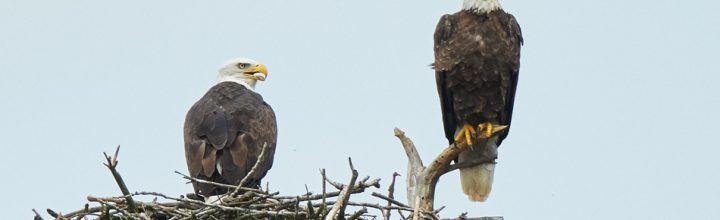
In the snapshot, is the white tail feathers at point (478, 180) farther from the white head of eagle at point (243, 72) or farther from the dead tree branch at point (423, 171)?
the white head of eagle at point (243, 72)

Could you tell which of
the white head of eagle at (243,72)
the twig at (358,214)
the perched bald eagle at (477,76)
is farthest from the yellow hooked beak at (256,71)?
the twig at (358,214)

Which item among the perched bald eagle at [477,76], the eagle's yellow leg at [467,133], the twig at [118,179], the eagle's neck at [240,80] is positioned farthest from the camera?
the eagle's neck at [240,80]

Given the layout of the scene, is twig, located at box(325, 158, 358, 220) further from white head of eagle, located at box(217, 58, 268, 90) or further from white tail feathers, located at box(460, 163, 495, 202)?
white head of eagle, located at box(217, 58, 268, 90)

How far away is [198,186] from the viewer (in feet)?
24.6

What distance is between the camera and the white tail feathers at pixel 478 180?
8008 millimetres

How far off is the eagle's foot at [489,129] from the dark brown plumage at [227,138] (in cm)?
133

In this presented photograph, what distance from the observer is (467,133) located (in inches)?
307

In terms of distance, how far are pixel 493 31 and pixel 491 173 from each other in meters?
0.89

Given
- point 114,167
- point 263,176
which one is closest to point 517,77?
point 263,176

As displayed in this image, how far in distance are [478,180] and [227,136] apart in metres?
1.57

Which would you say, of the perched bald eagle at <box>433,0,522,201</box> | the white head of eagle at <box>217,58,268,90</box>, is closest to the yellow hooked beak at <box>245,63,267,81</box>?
the white head of eagle at <box>217,58,268,90</box>

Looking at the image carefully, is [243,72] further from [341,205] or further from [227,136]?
[341,205]

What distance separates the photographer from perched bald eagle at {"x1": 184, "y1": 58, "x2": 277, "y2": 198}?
25.0 ft

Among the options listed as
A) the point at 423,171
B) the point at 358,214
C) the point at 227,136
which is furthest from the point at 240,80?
the point at 358,214
